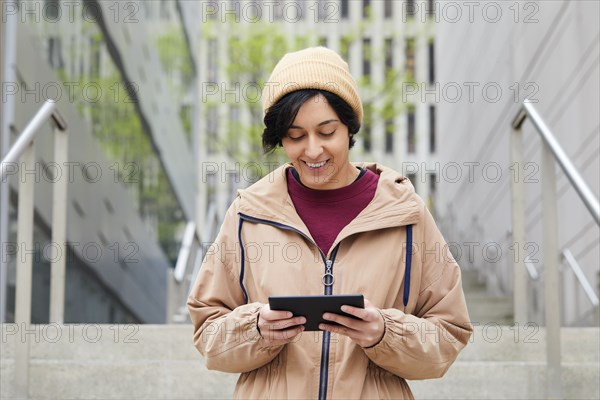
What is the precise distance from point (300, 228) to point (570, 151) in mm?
7035

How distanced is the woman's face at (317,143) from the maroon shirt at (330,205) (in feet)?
0.13

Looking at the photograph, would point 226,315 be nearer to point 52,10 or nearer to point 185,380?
point 185,380

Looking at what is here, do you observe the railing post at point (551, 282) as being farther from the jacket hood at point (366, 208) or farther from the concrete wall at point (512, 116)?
the jacket hood at point (366, 208)

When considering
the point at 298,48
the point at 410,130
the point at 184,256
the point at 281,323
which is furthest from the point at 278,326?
the point at 410,130

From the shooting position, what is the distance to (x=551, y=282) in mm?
4664

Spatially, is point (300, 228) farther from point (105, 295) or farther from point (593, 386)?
point (105, 295)

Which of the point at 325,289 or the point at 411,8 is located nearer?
the point at 325,289

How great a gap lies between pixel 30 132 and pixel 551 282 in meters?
2.29

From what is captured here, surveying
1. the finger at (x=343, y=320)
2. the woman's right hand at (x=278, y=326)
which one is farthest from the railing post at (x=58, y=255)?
the finger at (x=343, y=320)

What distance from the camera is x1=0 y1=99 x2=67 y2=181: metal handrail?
432 centimetres

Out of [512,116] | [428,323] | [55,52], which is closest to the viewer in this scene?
[428,323]

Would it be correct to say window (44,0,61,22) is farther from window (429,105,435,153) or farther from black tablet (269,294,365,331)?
window (429,105,435,153)

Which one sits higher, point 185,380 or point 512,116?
point 512,116

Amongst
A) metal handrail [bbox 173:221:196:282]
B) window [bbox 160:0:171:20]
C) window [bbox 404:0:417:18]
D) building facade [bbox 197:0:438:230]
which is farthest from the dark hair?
window [bbox 404:0:417:18]
